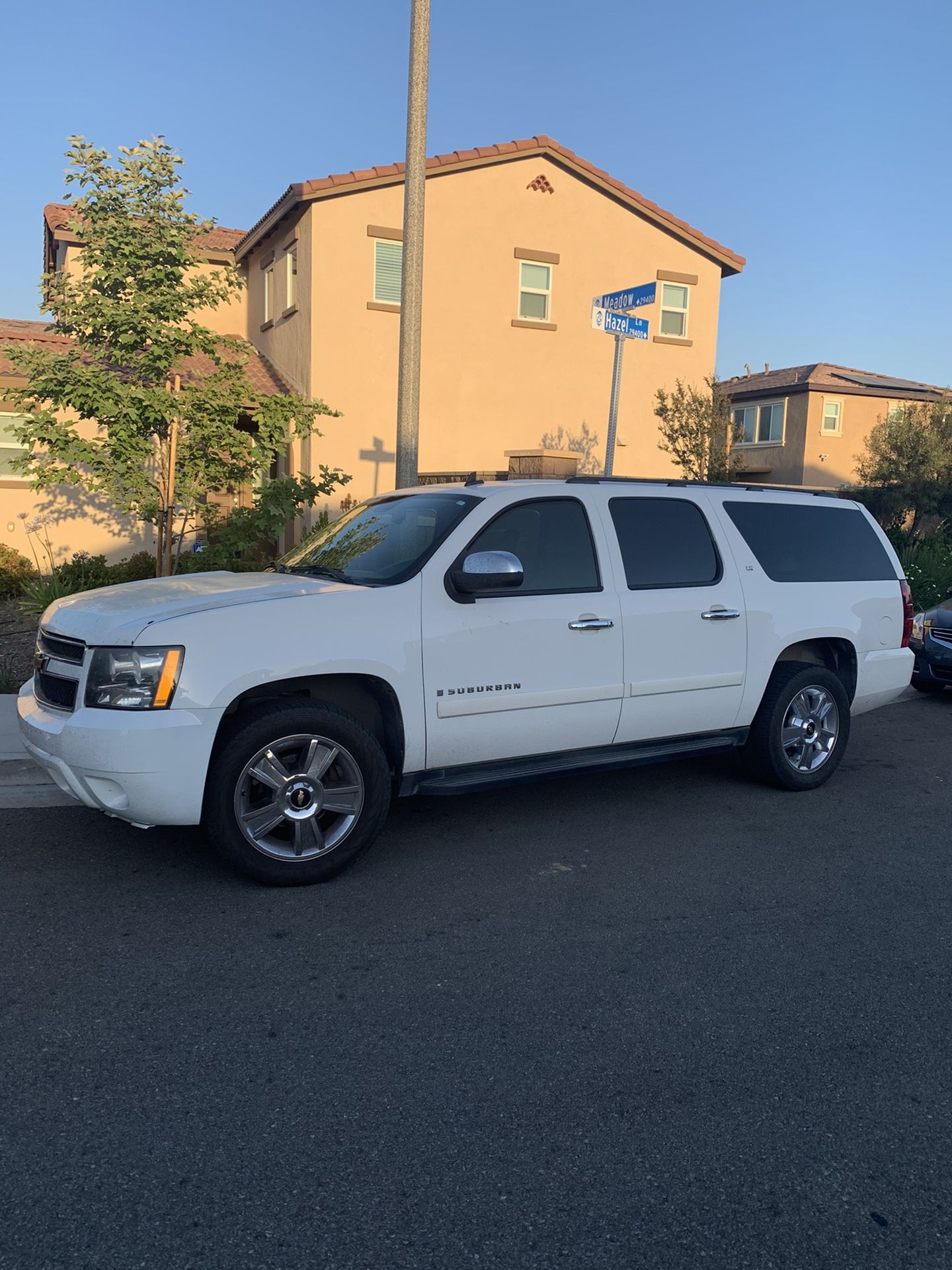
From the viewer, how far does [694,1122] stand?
9.61ft

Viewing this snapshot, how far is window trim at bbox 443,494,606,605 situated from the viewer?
198 inches

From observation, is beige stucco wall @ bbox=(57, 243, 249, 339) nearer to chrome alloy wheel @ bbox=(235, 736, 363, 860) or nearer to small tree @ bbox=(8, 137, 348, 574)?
small tree @ bbox=(8, 137, 348, 574)

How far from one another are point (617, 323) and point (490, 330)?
9434 mm

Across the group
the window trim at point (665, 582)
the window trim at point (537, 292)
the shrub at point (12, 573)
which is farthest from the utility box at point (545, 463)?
the window trim at point (537, 292)

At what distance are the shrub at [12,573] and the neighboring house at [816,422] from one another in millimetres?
25164

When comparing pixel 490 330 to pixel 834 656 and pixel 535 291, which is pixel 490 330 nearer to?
pixel 535 291

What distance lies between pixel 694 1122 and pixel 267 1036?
1.39 meters

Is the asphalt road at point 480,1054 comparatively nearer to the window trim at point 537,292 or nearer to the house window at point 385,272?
the house window at point 385,272

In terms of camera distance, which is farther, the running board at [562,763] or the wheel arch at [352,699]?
the running board at [562,763]

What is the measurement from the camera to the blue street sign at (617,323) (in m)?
8.63

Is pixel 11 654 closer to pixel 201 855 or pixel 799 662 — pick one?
pixel 201 855

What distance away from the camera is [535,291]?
18.0 metres

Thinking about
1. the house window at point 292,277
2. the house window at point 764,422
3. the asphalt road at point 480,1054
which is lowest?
the asphalt road at point 480,1054

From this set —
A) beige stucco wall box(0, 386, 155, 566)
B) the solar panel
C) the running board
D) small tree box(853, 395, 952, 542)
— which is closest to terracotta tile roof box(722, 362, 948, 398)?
the solar panel
